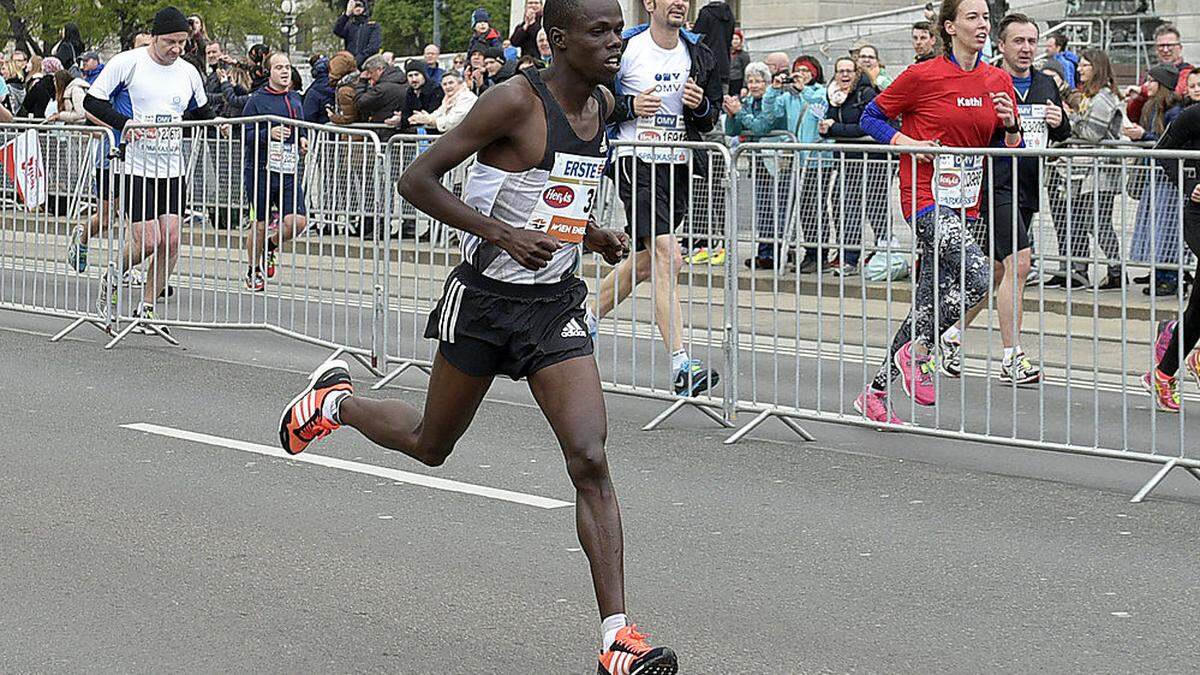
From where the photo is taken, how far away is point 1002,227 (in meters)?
8.97

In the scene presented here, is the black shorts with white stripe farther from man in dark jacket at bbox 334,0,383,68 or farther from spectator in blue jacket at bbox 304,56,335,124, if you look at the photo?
man in dark jacket at bbox 334,0,383,68

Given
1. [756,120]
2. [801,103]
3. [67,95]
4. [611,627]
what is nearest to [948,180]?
[611,627]

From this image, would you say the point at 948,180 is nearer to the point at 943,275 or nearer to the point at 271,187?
the point at 943,275

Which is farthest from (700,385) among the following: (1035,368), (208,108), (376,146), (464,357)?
(208,108)

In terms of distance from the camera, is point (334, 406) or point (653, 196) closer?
point (334, 406)

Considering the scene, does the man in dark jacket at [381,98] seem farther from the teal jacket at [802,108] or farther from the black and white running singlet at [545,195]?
the black and white running singlet at [545,195]

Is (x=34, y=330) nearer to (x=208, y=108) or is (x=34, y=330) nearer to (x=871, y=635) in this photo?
(x=208, y=108)

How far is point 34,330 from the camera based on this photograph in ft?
42.4

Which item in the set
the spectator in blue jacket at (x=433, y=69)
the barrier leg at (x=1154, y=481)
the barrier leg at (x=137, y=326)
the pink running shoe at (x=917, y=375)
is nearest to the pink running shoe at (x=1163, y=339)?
the barrier leg at (x=1154, y=481)

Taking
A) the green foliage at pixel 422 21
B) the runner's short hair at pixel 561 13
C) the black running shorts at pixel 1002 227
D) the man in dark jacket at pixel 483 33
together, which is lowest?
the black running shorts at pixel 1002 227

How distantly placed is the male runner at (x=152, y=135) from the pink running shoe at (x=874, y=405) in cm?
498

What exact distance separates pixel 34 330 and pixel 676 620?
26.4 ft

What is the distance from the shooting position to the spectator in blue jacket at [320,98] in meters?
19.3

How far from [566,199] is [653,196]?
398 cm
